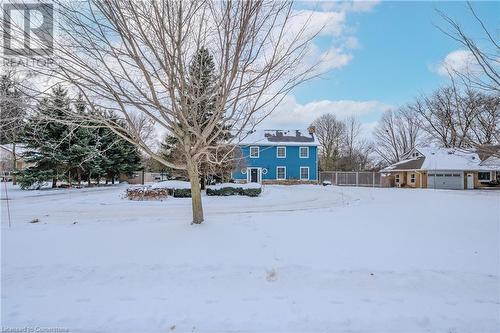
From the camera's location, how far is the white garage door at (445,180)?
3030cm

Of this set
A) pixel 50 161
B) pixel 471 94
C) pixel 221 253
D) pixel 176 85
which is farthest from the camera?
pixel 50 161

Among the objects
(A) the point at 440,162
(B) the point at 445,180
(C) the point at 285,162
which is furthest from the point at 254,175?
(B) the point at 445,180

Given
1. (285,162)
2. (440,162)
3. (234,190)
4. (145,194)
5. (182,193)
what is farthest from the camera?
(285,162)

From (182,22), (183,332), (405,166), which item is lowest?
(183,332)

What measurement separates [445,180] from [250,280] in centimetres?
3326

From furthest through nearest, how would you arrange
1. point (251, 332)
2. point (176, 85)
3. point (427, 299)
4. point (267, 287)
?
point (176, 85), point (267, 287), point (427, 299), point (251, 332)

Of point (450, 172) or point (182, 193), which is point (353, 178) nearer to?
point (450, 172)

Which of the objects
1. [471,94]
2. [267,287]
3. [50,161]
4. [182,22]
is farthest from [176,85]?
[50,161]

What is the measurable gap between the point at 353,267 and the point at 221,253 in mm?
2267

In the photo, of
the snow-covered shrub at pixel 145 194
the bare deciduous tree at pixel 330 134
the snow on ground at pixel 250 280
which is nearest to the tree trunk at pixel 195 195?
the snow on ground at pixel 250 280

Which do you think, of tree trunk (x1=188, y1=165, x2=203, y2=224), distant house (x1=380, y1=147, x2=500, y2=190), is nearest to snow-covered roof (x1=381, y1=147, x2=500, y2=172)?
distant house (x1=380, y1=147, x2=500, y2=190)

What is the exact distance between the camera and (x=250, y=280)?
4.38 metres

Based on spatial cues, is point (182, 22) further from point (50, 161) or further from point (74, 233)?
point (50, 161)

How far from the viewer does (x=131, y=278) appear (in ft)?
14.6
